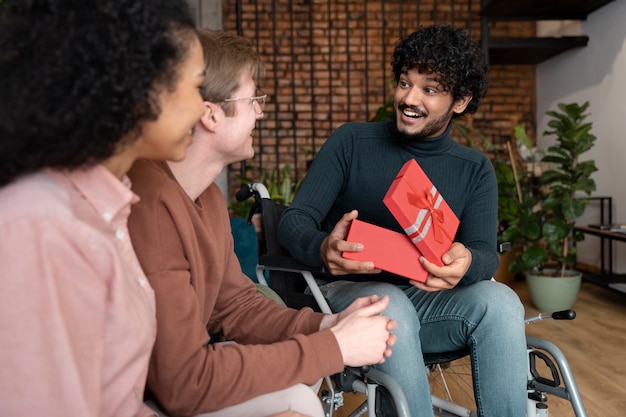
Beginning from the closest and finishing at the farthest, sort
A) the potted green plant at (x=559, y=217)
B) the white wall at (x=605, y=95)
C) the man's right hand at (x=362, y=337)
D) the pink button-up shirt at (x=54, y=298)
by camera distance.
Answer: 1. the pink button-up shirt at (x=54, y=298)
2. the man's right hand at (x=362, y=337)
3. the potted green plant at (x=559, y=217)
4. the white wall at (x=605, y=95)

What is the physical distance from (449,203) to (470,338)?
→ 0.40 meters

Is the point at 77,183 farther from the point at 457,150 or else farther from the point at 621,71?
the point at 621,71

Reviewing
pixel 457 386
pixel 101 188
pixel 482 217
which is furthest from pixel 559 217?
pixel 101 188

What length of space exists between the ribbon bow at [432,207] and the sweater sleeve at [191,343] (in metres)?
0.42

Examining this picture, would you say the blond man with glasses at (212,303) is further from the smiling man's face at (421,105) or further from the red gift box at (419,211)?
the smiling man's face at (421,105)

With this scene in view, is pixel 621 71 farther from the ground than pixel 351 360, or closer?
farther from the ground

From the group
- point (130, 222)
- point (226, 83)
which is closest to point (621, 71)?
point (226, 83)

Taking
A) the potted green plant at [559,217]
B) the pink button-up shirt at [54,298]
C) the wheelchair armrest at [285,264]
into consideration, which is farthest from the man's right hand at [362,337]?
the potted green plant at [559,217]

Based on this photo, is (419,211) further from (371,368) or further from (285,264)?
(285,264)

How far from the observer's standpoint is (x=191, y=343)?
836 millimetres

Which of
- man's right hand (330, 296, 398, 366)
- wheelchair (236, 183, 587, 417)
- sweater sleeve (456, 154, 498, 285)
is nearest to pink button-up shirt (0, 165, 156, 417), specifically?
man's right hand (330, 296, 398, 366)

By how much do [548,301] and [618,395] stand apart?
1.37 metres

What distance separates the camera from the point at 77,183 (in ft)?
2.20

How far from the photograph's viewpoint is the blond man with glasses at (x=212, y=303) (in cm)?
83
